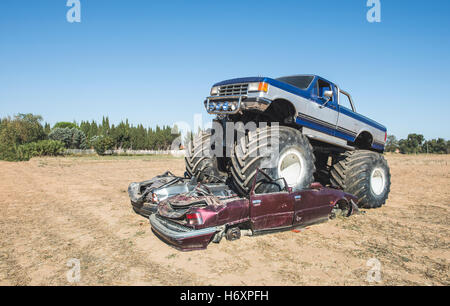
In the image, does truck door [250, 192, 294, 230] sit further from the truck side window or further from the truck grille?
the truck side window

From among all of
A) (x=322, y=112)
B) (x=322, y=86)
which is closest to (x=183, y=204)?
(x=322, y=112)

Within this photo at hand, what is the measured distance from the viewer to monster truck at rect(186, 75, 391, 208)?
17.6 ft

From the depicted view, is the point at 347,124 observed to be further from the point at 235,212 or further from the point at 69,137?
the point at 69,137

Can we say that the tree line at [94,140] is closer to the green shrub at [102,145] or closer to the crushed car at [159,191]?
the green shrub at [102,145]

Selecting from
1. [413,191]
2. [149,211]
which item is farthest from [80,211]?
[413,191]

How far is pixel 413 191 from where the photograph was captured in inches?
405

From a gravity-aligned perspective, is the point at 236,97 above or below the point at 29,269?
above

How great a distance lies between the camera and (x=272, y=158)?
530 centimetres

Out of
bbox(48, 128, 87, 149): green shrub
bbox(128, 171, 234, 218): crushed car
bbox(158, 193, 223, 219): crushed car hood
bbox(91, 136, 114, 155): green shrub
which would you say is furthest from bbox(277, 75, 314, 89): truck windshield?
bbox(48, 128, 87, 149): green shrub

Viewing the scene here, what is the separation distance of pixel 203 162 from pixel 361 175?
4.15 meters

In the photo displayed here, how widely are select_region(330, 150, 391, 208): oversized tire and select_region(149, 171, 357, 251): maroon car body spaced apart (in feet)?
6.69

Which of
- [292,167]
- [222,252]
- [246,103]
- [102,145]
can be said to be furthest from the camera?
[102,145]
